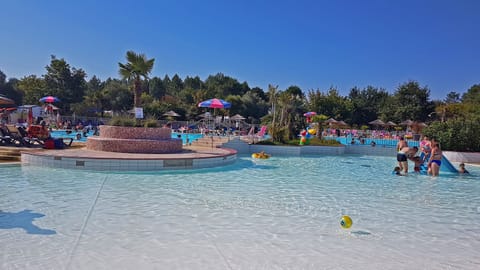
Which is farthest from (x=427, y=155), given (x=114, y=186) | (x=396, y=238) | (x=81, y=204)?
(x=81, y=204)

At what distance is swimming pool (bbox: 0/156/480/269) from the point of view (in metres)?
3.62

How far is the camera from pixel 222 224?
4.88 m

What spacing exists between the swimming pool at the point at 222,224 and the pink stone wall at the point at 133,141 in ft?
8.41

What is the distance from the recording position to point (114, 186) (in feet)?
23.5

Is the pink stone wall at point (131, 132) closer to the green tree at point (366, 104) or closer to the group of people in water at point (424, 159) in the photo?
Answer: the group of people in water at point (424, 159)

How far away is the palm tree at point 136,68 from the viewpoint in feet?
47.6

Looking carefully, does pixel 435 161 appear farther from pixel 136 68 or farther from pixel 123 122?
pixel 136 68

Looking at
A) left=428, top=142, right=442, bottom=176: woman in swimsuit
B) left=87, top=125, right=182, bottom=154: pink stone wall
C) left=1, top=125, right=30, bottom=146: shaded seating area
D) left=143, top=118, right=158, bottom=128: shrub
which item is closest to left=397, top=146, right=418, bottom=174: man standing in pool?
left=428, top=142, right=442, bottom=176: woman in swimsuit

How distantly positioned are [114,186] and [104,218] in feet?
7.93

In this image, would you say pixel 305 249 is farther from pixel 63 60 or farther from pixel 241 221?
pixel 63 60

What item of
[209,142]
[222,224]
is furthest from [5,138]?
[222,224]

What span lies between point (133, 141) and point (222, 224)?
7.10 metres

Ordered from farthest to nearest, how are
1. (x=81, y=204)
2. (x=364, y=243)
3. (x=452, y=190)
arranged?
(x=452, y=190) → (x=81, y=204) → (x=364, y=243)

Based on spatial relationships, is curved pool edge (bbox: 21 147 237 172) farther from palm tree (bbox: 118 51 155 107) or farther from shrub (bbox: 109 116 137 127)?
palm tree (bbox: 118 51 155 107)
